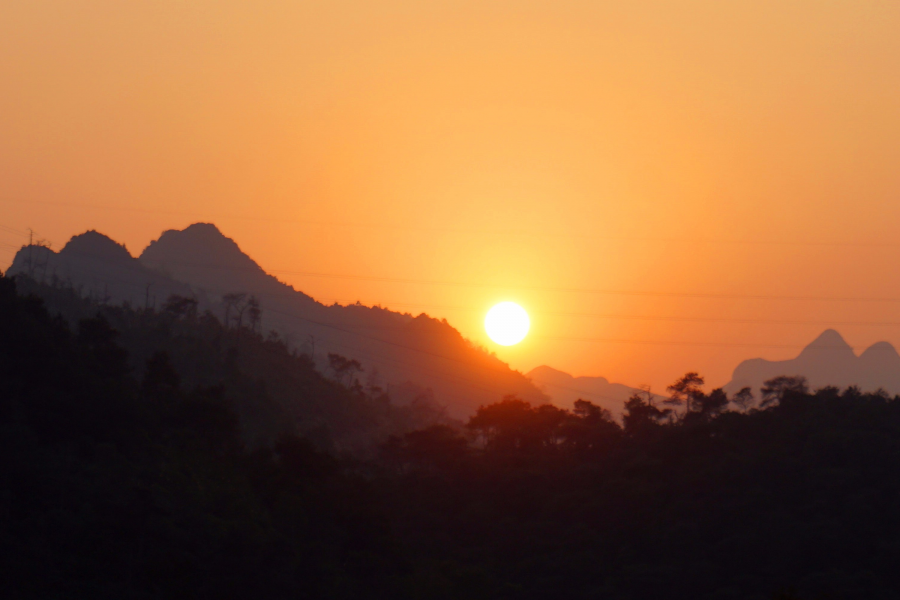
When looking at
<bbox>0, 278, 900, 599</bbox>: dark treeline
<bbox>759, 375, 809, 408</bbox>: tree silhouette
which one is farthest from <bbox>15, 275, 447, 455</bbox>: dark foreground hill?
<bbox>759, 375, 809, 408</bbox>: tree silhouette

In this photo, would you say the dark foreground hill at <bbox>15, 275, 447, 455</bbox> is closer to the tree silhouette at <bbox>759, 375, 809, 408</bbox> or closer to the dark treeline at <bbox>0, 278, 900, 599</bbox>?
the dark treeline at <bbox>0, 278, 900, 599</bbox>

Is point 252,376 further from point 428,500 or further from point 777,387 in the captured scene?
point 777,387

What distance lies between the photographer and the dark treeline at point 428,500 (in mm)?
39844

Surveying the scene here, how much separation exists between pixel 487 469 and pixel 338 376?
84.5m

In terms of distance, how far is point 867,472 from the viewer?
58.7 metres

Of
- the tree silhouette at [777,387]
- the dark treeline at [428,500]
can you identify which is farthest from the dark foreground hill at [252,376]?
the tree silhouette at [777,387]

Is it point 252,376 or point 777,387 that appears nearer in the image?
point 777,387

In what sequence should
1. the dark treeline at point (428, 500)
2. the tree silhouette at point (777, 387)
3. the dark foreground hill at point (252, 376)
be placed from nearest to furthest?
1. the dark treeline at point (428, 500)
2. the tree silhouette at point (777, 387)
3. the dark foreground hill at point (252, 376)

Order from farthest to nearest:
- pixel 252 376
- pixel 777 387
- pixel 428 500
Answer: pixel 252 376
pixel 777 387
pixel 428 500

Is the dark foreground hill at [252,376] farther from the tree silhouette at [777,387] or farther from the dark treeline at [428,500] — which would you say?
the tree silhouette at [777,387]

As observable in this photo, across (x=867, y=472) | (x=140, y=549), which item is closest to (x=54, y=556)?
(x=140, y=549)

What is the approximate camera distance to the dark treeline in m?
39.8

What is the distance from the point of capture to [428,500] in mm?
63938

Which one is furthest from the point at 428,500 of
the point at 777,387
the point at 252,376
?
the point at 252,376
